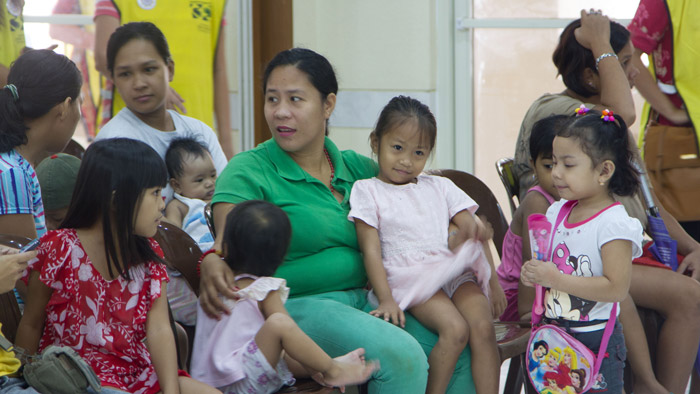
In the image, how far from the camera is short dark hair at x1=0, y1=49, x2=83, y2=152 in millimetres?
2424

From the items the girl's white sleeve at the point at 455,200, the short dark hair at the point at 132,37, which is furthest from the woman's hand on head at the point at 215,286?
the short dark hair at the point at 132,37

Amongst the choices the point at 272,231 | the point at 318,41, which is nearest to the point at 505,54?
the point at 318,41

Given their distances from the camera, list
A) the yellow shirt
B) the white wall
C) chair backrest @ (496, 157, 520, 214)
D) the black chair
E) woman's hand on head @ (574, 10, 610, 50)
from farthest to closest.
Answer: the white wall < chair backrest @ (496, 157, 520, 214) < woman's hand on head @ (574, 10, 610, 50) < the black chair < the yellow shirt

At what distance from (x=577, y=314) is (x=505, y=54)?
319 cm

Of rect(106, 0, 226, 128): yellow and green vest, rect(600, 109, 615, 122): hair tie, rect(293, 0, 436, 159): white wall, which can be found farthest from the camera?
rect(293, 0, 436, 159): white wall

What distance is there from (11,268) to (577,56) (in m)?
2.14

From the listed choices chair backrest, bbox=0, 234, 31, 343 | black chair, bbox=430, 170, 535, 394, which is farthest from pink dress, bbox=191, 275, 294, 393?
black chair, bbox=430, 170, 535, 394

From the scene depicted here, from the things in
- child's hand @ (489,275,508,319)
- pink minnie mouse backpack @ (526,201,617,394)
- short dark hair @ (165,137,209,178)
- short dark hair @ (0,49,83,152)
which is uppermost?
short dark hair @ (0,49,83,152)

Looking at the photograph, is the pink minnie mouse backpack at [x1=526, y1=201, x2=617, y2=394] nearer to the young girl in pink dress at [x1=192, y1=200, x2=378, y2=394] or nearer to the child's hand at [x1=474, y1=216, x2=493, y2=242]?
the child's hand at [x1=474, y1=216, x2=493, y2=242]

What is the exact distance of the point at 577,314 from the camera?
2.40 metres

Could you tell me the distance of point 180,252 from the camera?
2383mm

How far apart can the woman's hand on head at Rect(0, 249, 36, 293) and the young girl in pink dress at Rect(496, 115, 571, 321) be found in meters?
1.59

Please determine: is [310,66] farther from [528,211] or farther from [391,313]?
[528,211]

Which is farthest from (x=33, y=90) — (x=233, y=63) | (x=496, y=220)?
(x=233, y=63)
